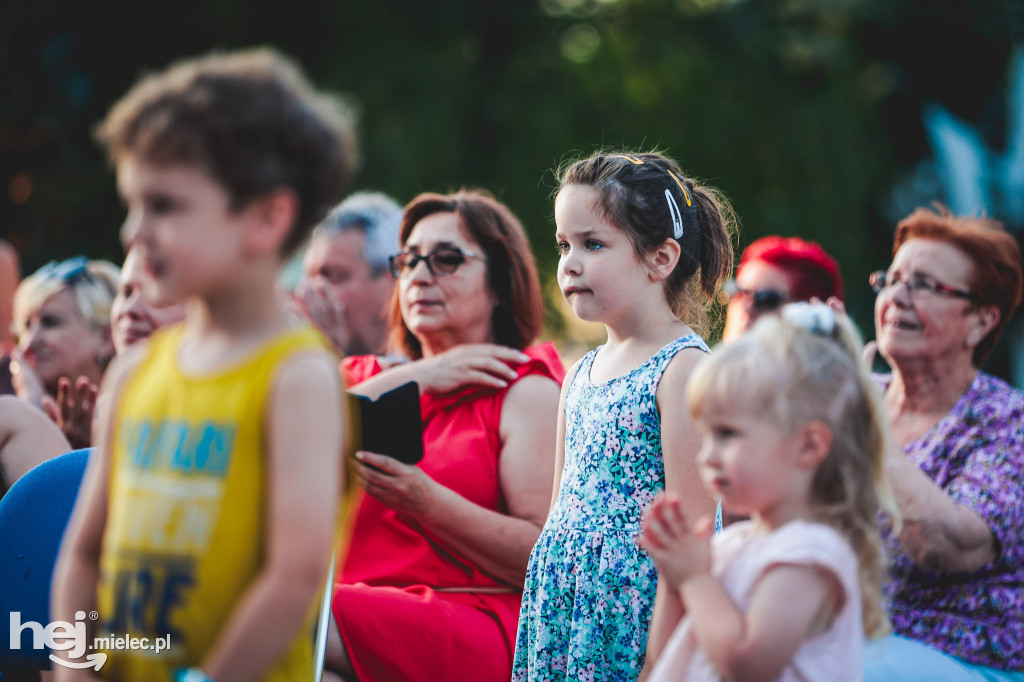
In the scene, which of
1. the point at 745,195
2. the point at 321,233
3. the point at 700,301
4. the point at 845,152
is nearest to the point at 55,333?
the point at 321,233

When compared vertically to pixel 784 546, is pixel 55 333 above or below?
below

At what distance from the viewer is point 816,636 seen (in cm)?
162

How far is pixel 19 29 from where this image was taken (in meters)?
9.48

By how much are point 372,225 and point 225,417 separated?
2.77 meters

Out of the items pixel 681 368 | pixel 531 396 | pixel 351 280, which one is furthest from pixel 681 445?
pixel 351 280

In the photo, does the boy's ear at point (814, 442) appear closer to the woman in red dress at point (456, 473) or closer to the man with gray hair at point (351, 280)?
the woman in red dress at point (456, 473)

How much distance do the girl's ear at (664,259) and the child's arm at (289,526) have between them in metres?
1.22

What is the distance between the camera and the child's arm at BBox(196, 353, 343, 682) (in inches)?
52.7

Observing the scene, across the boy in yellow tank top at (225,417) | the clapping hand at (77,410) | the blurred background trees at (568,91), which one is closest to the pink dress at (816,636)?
the boy in yellow tank top at (225,417)

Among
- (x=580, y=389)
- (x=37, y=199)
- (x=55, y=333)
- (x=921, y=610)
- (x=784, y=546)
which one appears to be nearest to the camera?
(x=784, y=546)

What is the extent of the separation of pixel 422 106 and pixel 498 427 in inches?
326

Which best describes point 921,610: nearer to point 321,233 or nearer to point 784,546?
point 784,546

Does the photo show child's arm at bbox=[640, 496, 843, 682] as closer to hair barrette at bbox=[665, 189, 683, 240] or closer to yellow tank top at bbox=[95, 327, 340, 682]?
yellow tank top at bbox=[95, 327, 340, 682]

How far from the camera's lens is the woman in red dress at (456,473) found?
8.73 feet
